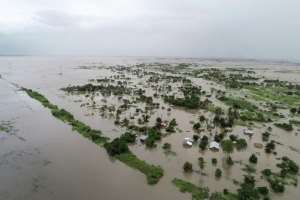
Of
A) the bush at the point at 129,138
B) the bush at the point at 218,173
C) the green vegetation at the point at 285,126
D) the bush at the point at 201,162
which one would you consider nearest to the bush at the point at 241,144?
the bush at the point at 201,162

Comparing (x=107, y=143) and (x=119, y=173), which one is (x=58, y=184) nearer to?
(x=119, y=173)

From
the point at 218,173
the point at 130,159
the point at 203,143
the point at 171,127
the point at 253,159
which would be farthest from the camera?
the point at 171,127

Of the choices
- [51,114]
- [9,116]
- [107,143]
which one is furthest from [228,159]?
[9,116]

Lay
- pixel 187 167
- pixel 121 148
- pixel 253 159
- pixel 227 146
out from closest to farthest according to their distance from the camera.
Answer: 1. pixel 187 167
2. pixel 253 159
3. pixel 121 148
4. pixel 227 146

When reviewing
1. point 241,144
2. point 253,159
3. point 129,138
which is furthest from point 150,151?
point 241,144

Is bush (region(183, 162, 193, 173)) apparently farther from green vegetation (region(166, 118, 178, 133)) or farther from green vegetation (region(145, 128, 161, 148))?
green vegetation (region(166, 118, 178, 133))

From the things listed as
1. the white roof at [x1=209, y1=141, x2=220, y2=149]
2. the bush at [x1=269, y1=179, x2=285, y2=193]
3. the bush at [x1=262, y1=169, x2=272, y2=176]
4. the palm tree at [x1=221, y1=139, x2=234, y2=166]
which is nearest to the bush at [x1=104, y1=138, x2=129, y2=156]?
the white roof at [x1=209, y1=141, x2=220, y2=149]

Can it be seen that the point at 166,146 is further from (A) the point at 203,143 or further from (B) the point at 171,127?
(B) the point at 171,127

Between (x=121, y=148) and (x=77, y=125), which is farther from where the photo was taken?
(x=77, y=125)
